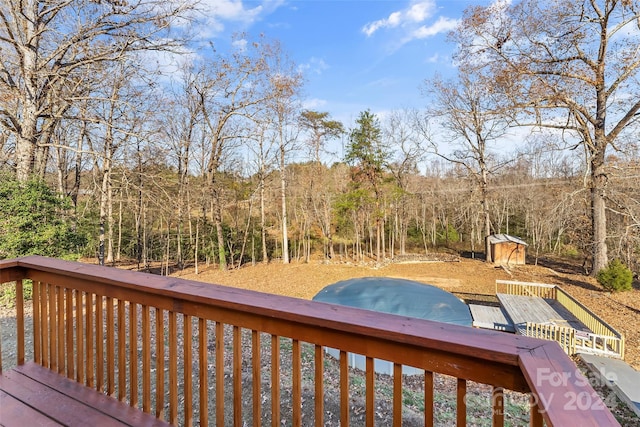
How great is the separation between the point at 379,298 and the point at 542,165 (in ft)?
60.2

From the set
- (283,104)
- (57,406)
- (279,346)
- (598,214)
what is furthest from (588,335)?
(283,104)

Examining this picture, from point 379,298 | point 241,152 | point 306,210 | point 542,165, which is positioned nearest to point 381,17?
point 379,298

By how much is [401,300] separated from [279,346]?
4.90m

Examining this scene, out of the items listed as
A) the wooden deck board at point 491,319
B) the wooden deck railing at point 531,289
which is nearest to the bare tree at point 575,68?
the wooden deck railing at point 531,289

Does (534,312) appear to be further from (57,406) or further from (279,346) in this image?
(57,406)

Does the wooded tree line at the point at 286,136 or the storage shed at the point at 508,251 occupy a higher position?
the wooded tree line at the point at 286,136

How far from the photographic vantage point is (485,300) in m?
9.29

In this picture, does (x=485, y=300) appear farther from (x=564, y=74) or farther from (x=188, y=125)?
(x=188, y=125)

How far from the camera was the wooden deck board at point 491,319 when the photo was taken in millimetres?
6777

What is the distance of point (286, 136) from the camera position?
1378cm

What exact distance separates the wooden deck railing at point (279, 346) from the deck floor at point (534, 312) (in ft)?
22.6

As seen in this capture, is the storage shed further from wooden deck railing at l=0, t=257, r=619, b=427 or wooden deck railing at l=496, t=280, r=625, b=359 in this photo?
wooden deck railing at l=0, t=257, r=619, b=427

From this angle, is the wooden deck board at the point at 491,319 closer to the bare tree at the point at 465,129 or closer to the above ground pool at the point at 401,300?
the above ground pool at the point at 401,300

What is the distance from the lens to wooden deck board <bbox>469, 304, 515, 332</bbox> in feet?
22.2
